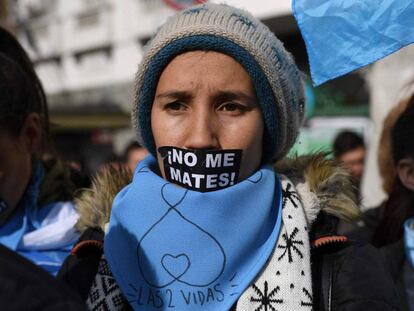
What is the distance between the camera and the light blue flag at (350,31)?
123 cm

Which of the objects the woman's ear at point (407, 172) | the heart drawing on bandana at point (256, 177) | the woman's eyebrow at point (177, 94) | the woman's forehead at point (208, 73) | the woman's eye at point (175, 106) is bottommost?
the woman's ear at point (407, 172)

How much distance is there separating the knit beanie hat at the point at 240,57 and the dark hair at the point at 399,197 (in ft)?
2.11

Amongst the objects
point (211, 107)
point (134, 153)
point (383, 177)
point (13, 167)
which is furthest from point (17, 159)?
point (134, 153)

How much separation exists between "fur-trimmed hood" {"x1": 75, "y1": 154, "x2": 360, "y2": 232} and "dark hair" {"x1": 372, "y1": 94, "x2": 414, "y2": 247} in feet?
1.84

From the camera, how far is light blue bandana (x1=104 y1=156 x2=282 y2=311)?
1278 millimetres

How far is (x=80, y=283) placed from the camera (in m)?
1.40

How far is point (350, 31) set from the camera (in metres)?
1.26

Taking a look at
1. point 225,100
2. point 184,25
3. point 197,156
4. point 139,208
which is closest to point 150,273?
point 139,208

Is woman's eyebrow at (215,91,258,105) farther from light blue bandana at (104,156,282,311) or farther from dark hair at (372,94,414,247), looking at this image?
dark hair at (372,94,414,247)

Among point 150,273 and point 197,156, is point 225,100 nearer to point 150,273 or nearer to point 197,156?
point 197,156

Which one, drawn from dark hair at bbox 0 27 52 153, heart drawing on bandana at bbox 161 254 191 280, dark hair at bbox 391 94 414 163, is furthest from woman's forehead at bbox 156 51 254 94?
dark hair at bbox 391 94 414 163

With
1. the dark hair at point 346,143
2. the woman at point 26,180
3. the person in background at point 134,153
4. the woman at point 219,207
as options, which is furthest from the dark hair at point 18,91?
the dark hair at point 346,143

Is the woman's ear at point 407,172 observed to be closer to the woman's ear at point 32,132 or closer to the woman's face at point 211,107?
the woman's face at point 211,107

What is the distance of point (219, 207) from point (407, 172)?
938mm
